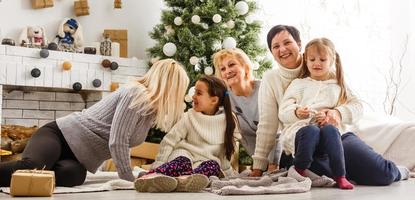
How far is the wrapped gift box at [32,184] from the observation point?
2.09 metres

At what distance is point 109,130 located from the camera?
2719 mm

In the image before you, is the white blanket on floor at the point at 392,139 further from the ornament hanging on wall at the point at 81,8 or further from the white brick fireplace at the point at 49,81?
the ornament hanging on wall at the point at 81,8

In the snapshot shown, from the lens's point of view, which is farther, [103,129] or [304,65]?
[304,65]

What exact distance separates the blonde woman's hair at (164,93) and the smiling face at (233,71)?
0.50m

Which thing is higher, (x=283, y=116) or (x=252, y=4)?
(x=252, y=4)

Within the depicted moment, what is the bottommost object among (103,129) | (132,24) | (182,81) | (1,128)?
(1,128)

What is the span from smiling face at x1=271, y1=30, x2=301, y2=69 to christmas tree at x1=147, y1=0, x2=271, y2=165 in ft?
3.95

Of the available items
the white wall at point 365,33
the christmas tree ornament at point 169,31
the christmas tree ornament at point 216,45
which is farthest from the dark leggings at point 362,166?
the white wall at point 365,33

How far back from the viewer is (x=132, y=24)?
201 inches

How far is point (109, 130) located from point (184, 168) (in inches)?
16.7

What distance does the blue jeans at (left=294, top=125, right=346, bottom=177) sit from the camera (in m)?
2.53

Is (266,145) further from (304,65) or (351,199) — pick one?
(351,199)

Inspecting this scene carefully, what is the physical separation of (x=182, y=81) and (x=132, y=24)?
8.27 feet

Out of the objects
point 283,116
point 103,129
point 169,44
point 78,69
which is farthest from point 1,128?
point 283,116
